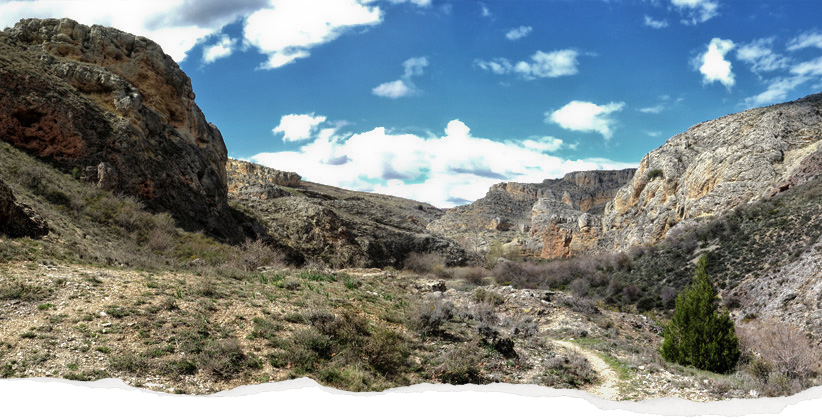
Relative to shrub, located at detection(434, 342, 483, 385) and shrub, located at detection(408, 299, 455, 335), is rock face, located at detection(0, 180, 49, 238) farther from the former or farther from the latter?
shrub, located at detection(434, 342, 483, 385)

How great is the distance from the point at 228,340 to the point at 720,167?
175 feet

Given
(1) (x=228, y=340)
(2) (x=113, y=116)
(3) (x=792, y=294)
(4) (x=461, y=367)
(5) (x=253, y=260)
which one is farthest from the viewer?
(2) (x=113, y=116)

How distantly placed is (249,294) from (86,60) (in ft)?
98.9

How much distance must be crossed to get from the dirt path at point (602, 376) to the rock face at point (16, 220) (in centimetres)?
1845

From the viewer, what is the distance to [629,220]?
190 ft

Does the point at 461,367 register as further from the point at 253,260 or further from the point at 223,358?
the point at 253,260

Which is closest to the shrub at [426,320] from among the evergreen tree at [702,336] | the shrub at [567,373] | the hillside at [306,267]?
the hillside at [306,267]

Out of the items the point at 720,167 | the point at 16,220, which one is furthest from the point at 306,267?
the point at 720,167

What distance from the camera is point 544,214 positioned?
7869 cm

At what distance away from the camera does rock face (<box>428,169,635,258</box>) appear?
7169 centimetres

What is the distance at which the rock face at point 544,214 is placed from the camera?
71.7 metres

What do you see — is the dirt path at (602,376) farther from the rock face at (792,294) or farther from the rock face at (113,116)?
the rock face at (113,116)

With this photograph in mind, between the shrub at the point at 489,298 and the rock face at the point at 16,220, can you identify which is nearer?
the rock face at the point at 16,220

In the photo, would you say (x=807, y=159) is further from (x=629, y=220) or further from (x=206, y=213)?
(x=206, y=213)
